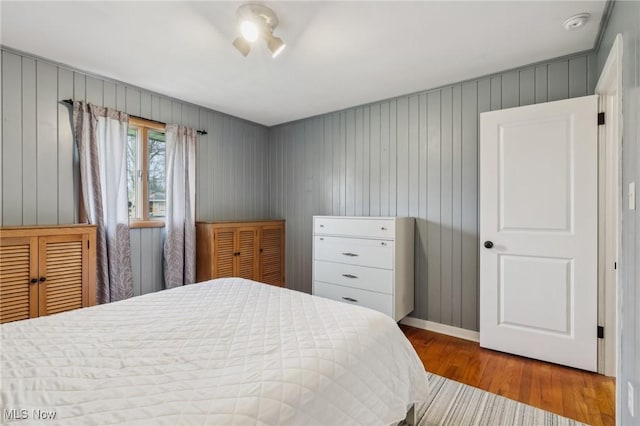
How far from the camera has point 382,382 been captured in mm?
1273

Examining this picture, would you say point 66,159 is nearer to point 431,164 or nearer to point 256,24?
point 256,24

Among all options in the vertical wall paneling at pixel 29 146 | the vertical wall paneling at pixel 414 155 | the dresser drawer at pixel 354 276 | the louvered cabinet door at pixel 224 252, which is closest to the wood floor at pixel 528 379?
the dresser drawer at pixel 354 276

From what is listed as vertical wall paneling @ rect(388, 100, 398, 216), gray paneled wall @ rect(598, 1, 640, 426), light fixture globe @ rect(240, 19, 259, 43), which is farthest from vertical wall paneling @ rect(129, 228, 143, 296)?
gray paneled wall @ rect(598, 1, 640, 426)

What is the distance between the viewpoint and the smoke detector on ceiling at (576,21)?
6.17ft

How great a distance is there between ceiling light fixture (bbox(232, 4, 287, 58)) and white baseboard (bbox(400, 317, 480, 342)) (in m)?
2.75

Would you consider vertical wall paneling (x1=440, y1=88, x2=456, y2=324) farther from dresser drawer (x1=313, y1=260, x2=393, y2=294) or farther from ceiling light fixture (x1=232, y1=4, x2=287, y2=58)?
ceiling light fixture (x1=232, y1=4, x2=287, y2=58)

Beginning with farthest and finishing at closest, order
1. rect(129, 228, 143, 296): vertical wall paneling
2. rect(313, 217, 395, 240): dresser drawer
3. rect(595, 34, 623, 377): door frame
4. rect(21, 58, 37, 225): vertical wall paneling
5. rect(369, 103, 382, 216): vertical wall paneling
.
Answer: rect(369, 103, 382, 216): vertical wall paneling < rect(129, 228, 143, 296): vertical wall paneling < rect(313, 217, 395, 240): dresser drawer < rect(21, 58, 37, 225): vertical wall paneling < rect(595, 34, 623, 377): door frame

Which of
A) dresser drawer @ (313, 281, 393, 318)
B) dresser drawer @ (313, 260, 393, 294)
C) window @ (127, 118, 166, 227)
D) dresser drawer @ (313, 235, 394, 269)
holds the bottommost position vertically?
dresser drawer @ (313, 281, 393, 318)

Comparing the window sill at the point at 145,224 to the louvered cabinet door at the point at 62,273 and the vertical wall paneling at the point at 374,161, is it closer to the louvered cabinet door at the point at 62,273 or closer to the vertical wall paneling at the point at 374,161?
the louvered cabinet door at the point at 62,273

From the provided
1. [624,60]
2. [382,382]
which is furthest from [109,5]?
[624,60]

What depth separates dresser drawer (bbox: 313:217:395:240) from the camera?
2.84m

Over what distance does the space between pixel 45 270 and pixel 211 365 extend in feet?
5.95

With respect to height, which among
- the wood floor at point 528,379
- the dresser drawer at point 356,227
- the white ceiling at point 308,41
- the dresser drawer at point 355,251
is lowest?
the wood floor at point 528,379

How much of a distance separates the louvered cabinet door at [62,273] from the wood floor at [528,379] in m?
2.66
